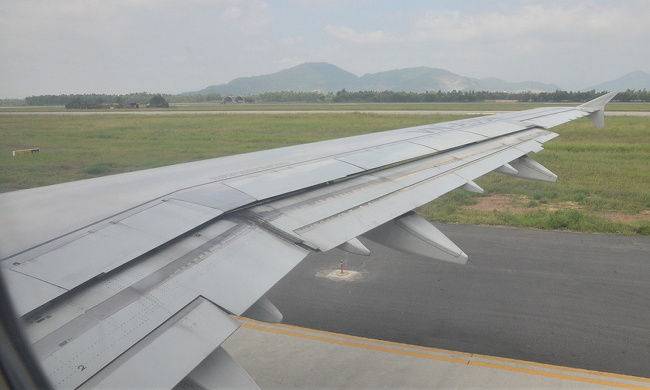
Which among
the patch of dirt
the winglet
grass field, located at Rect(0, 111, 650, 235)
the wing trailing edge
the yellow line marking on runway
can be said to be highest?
the winglet

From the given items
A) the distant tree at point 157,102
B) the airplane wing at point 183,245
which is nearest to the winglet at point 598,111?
the airplane wing at point 183,245

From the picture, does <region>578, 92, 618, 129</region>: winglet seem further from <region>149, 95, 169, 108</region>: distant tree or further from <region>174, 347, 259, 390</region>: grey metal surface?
<region>149, 95, 169, 108</region>: distant tree

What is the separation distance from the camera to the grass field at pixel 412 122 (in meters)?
11.2

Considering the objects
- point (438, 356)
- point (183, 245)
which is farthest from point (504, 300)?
point (183, 245)

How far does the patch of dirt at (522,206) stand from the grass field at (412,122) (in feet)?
0.07

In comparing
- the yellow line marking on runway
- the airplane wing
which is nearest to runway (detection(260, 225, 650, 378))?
the yellow line marking on runway

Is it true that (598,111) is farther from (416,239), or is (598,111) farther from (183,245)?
(183,245)

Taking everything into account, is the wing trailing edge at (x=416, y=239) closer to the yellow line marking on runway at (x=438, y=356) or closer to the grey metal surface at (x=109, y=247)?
the grey metal surface at (x=109, y=247)

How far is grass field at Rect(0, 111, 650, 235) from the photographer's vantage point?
36.9ft

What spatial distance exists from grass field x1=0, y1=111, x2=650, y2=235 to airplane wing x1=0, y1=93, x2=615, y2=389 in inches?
32.3

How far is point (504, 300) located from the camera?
23.3ft

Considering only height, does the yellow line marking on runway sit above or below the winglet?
below

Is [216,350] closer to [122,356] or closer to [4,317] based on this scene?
[122,356]

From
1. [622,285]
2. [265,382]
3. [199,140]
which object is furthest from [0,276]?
[199,140]
